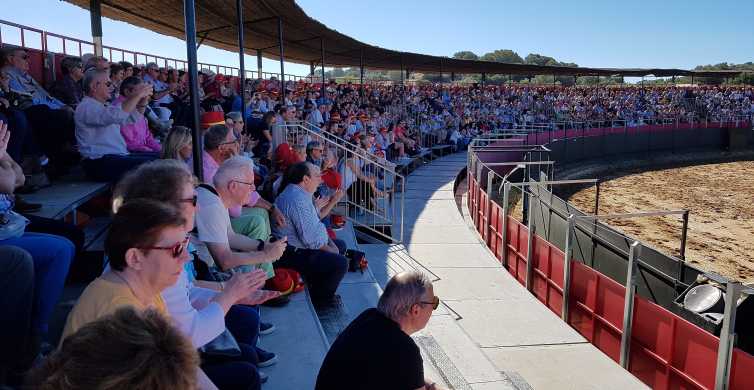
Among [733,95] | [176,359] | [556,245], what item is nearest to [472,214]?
[556,245]

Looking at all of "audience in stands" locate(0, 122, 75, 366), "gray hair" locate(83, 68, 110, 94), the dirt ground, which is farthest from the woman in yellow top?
the dirt ground

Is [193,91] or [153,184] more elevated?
[193,91]

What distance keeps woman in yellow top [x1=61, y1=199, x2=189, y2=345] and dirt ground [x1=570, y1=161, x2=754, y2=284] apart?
1339 cm

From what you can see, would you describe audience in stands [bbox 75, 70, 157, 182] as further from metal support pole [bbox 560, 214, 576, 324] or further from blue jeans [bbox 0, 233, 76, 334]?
metal support pole [bbox 560, 214, 576, 324]

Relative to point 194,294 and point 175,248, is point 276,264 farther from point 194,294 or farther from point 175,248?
point 175,248

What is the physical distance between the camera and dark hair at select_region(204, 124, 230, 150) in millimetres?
4711

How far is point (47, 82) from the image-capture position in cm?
946

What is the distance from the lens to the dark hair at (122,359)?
1104 mm

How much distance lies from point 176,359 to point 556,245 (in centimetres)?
886

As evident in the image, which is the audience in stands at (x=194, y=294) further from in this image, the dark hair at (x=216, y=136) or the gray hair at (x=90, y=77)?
the gray hair at (x=90, y=77)

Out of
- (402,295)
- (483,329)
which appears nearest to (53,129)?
(402,295)

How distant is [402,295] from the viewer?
9.08 feet

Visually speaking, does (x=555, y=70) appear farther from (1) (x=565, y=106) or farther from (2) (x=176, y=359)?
(2) (x=176, y=359)

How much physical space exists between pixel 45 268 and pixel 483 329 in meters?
5.21
